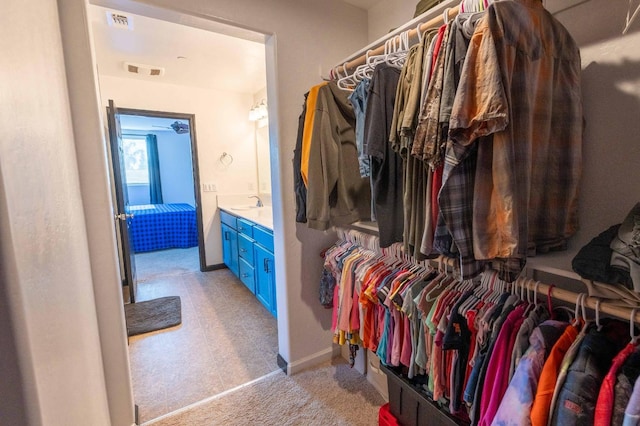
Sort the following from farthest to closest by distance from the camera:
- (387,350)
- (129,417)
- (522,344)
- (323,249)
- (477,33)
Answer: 1. (323,249)
2. (129,417)
3. (387,350)
4. (522,344)
5. (477,33)

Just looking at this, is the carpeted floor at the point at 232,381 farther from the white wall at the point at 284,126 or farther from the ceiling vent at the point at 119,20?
the ceiling vent at the point at 119,20

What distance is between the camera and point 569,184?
958mm

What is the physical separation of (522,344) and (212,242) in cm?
371

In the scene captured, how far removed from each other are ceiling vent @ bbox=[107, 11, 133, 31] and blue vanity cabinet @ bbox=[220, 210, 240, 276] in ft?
6.26

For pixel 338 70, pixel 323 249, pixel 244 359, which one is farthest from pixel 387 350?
pixel 338 70

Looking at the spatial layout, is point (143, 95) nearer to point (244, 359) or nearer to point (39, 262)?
point (244, 359)

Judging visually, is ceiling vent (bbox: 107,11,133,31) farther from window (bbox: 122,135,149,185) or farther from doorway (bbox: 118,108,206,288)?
window (bbox: 122,135,149,185)

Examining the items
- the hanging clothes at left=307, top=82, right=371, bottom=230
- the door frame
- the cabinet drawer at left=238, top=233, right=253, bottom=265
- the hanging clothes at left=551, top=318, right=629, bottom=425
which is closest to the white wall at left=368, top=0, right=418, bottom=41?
the hanging clothes at left=307, top=82, right=371, bottom=230

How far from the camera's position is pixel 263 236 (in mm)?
2498

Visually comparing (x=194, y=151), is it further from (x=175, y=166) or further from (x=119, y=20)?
(x=175, y=166)

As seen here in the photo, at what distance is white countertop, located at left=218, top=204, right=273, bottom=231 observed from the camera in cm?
262

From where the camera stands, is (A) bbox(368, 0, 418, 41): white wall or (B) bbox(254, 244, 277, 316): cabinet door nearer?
(A) bbox(368, 0, 418, 41): white wall

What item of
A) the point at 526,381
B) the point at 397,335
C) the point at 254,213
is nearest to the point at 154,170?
the point at 254,213

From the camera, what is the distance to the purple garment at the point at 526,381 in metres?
0.75
